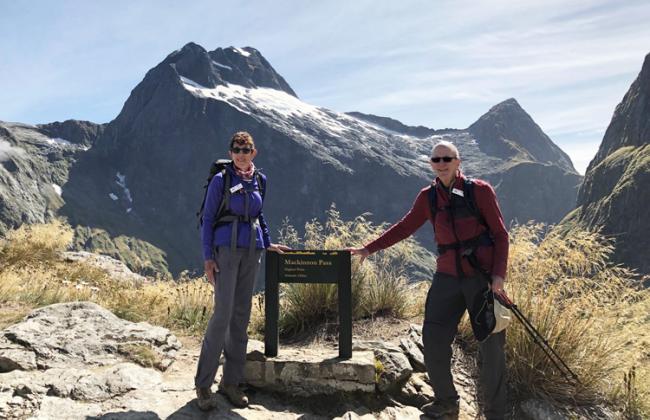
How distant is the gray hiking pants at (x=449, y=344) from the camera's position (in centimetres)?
468

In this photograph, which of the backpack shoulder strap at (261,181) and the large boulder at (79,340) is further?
the large boulder at (79,340)

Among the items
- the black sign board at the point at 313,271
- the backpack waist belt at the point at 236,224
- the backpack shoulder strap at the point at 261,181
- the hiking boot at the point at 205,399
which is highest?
the backpack shoulder strap at the point at 261,181

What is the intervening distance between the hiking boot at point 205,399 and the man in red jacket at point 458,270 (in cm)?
219

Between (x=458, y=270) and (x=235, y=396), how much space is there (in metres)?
2.61

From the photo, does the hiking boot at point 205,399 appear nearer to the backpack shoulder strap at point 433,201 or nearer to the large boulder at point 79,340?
the large boulder at point 79,340

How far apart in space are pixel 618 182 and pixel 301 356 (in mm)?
149986

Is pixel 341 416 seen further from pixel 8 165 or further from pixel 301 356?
pixel 8 165

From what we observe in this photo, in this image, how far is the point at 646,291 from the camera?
21.4 feet

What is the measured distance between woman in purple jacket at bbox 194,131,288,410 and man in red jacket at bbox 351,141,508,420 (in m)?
1.84

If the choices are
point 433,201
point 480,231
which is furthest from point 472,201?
point 433,201

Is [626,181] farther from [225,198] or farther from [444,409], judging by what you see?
[225,198]

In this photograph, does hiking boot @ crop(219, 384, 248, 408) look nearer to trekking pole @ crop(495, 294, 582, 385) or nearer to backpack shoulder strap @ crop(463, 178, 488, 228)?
trekking pole @ crop(495, 294, 582, 385)

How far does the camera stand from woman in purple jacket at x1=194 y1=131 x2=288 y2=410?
189 inches

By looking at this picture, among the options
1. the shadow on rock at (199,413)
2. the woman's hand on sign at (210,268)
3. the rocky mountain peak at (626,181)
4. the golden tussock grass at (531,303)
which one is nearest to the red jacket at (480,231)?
the golden tussock grass at (531,303)
